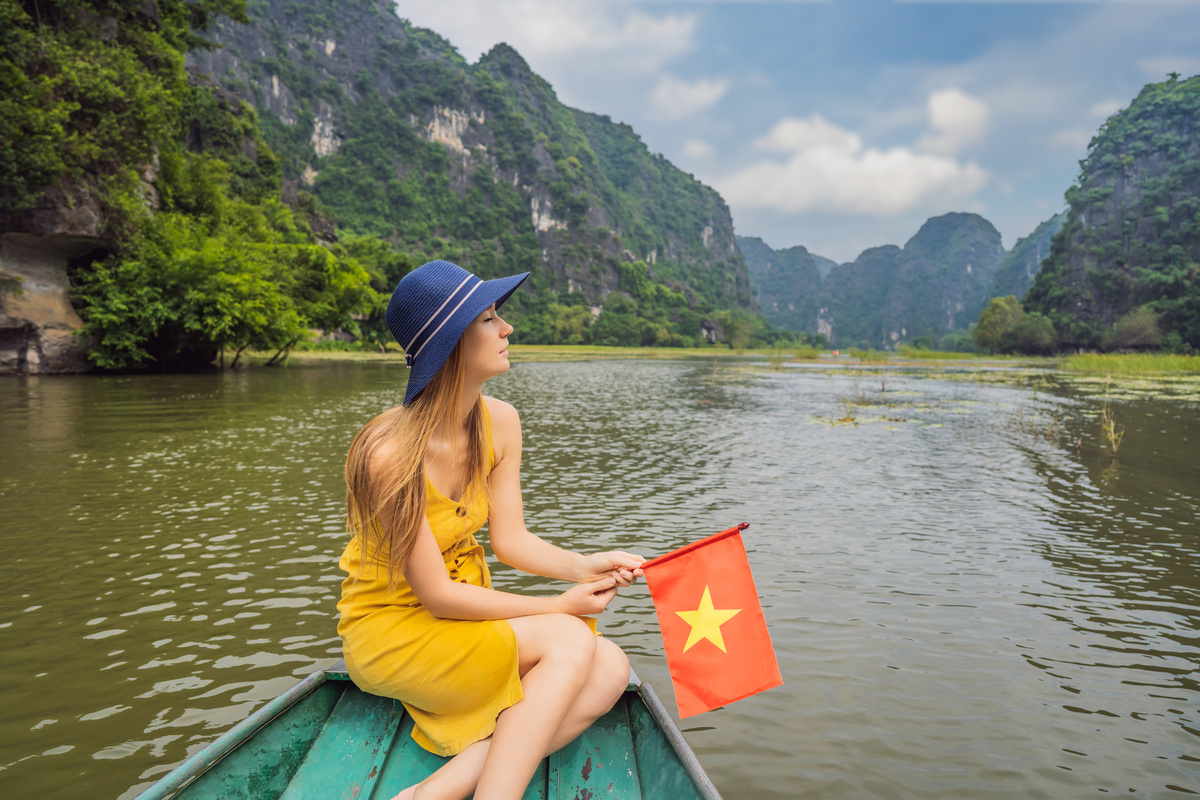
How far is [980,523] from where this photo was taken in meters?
6.27

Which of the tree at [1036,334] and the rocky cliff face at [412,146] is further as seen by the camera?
the rocky cliff face at [412,146]

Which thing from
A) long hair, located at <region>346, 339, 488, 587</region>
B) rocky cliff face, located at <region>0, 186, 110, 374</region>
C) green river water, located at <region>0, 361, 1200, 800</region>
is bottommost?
green river water, located at <region>0, 361, 1200, 800</region>

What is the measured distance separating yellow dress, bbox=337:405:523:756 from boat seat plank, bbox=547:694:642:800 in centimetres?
36

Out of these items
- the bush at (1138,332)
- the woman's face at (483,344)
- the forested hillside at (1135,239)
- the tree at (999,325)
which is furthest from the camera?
the tree at (999,325)

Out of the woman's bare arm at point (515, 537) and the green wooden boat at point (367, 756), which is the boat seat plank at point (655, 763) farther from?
the woman's bare arm at point (515, 537)

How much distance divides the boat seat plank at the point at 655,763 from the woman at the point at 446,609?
0.56 ft

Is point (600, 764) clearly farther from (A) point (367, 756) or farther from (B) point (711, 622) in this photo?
(A) point (367, 756)

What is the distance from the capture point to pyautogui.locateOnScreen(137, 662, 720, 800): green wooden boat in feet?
5.92

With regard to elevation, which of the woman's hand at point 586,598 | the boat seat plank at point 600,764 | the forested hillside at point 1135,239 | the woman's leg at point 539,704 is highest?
the forested hillside at point 1135,239

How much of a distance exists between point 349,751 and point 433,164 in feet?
414

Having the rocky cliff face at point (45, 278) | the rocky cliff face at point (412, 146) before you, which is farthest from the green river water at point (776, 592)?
the rocky cliff face at point (412, 146)

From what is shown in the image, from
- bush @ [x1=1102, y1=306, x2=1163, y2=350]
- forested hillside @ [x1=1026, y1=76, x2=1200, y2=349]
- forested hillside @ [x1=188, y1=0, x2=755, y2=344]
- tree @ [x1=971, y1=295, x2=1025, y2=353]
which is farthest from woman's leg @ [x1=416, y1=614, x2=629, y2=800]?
forested hillside @ [x1=188, y1=0, x2=755, y2=344]

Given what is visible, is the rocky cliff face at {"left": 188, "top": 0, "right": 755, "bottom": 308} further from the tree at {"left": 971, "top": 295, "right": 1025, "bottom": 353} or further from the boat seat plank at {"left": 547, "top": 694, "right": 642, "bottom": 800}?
the boat seat plank at {"left": 547, "top": 694, "right": 642, "bottom": 800}

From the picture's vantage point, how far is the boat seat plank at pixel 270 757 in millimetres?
1773
